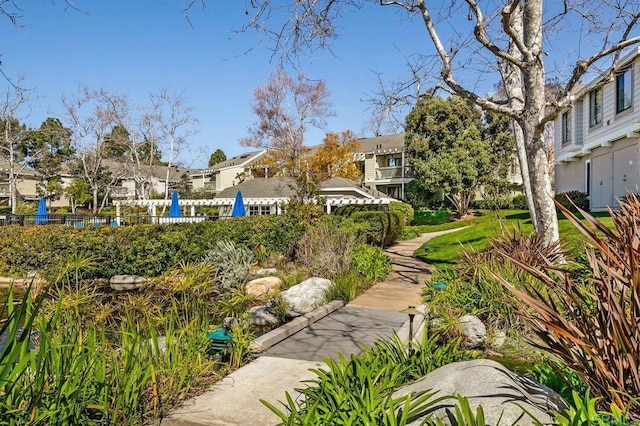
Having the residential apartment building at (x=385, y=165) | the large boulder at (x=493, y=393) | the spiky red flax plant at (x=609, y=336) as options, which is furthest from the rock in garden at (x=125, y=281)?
the residential apartment building at (x=385, y=165)

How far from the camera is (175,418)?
368 centimetres

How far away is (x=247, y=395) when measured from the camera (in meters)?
4.24

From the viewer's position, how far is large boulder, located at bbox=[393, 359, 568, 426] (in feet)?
8.18

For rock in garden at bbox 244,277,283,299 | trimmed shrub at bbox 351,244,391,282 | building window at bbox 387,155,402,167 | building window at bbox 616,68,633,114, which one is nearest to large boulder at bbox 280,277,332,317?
rock in garden at bbox 244,277,283,299

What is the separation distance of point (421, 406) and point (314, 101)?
33.7 meters

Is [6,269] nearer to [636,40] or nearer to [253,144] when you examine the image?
[636,40]

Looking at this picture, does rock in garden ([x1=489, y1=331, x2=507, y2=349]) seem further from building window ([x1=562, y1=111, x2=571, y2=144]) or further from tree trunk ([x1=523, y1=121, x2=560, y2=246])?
building window ([x1=562, y1=111, x2=571, y2=144])

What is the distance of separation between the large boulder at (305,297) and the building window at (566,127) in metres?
20.8

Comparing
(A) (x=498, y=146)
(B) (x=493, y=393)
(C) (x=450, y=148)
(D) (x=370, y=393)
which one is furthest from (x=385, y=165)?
(B) (x=493, y=393)

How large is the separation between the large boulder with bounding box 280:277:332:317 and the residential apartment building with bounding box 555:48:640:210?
11228mm

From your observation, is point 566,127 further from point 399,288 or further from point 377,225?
point 399,288

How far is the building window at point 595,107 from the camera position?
20.1m

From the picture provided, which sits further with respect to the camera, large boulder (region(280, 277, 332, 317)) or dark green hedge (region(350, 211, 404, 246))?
dark green hedge (region(350, 211, 404, 246))

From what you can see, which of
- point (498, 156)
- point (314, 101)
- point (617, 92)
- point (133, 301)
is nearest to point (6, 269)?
point (133, 301)
